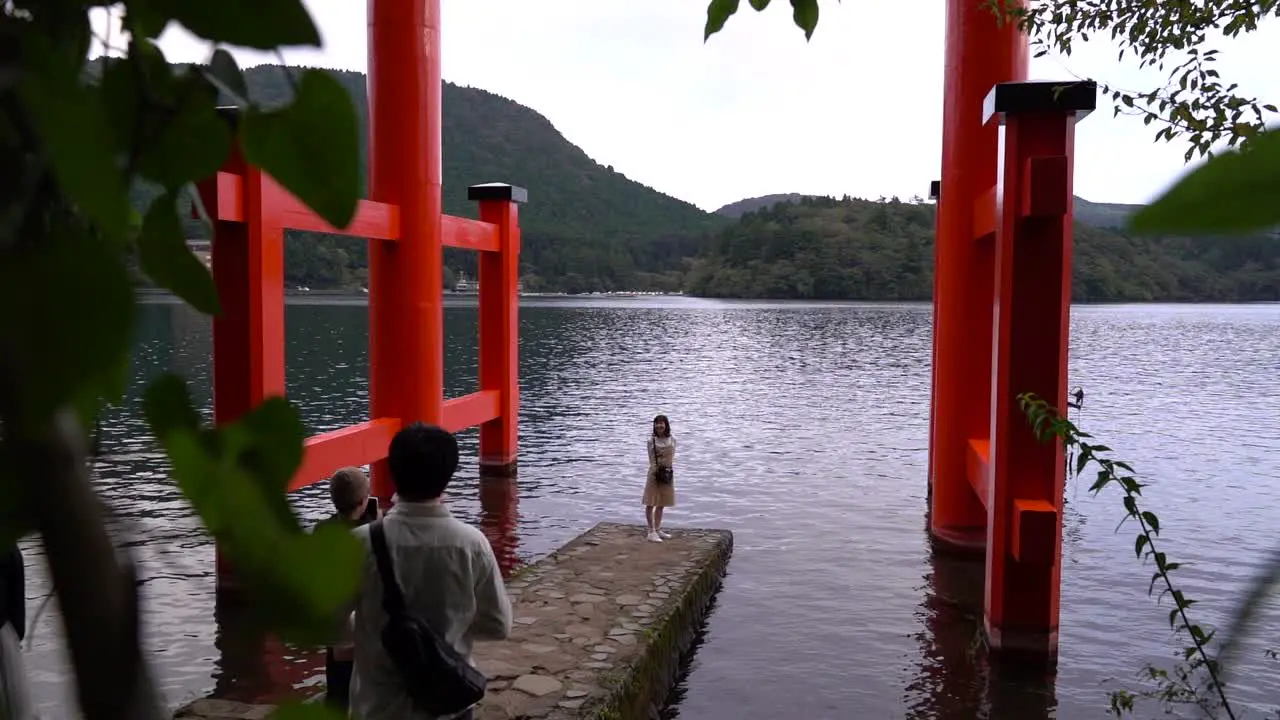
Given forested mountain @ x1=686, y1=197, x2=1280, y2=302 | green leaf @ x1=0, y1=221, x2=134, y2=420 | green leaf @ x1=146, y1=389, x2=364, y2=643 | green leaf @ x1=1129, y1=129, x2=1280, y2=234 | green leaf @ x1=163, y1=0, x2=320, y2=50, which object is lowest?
green leaf @ x1=146, y1=389, x2=364, y2=643

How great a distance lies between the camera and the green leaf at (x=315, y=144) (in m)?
0.45

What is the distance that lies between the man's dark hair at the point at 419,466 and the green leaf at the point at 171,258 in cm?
230

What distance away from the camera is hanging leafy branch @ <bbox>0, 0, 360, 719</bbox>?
32 centimetres

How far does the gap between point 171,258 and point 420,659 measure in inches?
91.5

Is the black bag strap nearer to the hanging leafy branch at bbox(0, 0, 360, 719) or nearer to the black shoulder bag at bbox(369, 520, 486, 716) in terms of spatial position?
the black shoulder bag at bbox(369, 520, 486, 716)

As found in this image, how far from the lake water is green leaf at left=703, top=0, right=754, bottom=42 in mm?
652

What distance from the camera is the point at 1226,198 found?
0.30 metres

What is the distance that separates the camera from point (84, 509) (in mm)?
382

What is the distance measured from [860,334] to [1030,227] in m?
50.1

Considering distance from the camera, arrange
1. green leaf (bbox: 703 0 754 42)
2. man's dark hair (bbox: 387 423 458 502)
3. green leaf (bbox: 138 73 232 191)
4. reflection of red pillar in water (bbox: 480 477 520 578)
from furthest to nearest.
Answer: reflection of red pillar in water (bbox: 480 477 520 578) < man's dark hair (bbox: 387 423 458 502) < green leaf (bbox: 703 0 754 42) < green leaf (bbox: 138 73 232 191)

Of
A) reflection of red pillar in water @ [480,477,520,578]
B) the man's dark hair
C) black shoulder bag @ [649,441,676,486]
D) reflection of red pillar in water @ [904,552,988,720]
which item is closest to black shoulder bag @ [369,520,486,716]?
the man's dark hair

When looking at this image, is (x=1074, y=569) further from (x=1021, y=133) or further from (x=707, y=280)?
(x=707, y=280)

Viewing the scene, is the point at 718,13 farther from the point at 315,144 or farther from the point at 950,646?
the point at 950,646

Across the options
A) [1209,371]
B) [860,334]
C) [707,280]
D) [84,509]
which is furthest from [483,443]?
[707,280]
